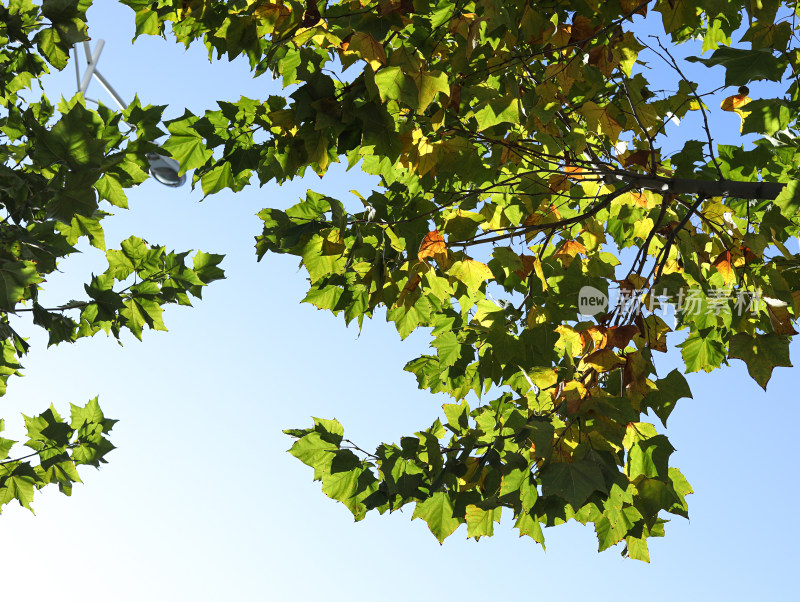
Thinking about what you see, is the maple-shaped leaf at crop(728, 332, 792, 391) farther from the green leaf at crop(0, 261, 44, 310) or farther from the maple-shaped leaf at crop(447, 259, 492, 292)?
the green leaf at crop(0, 261, 44, 310)

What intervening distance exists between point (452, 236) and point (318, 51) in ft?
4.50

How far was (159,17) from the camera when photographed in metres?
3.82

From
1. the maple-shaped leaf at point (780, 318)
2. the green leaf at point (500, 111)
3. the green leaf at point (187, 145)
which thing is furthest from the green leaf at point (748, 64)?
the green leaf at point (187, 145)

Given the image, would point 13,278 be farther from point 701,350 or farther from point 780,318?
point 701,350

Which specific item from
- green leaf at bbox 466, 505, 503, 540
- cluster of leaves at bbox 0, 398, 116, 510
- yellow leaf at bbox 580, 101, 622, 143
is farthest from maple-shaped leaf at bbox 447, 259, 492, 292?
cluster of leaves at bbox 0, 398, 116, 510

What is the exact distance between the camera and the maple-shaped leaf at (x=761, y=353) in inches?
115

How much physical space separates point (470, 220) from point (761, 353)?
152 cm

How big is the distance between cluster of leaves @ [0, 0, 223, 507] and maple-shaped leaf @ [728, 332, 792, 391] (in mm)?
3035

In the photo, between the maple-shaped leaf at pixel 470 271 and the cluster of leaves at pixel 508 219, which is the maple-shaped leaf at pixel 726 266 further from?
the maple-shaped leaf at pixel 470 271

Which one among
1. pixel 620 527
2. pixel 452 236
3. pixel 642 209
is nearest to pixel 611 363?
pixel 620 527

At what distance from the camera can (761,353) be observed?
2.97m

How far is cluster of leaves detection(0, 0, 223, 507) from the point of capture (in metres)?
2.77

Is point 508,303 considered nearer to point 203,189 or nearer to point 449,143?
point 449,143

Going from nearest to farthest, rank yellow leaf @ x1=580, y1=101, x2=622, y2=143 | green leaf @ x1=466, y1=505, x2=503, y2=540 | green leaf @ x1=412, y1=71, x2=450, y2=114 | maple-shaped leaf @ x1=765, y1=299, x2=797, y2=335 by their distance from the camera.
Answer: green leaf @ x1=412, y1=71, x2=450, y2=114, maple-shaped leaf @ x1=765, y1=299, x2=797, y2=335, green leaf @ x1=466, y1=505, x2=503, y2=540, yellow leaf @ x1=580, y1=101, x2=622, y2=143
